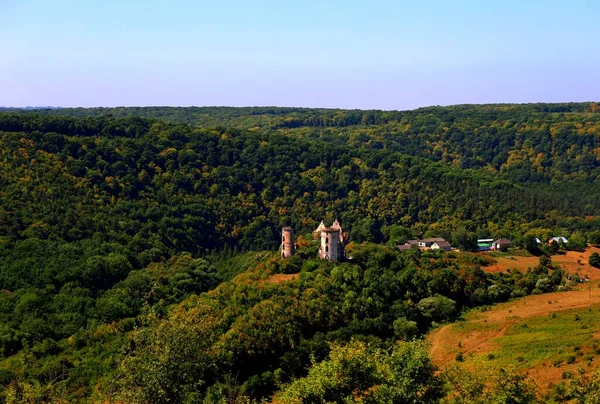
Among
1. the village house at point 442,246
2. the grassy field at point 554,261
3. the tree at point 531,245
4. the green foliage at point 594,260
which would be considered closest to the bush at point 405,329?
the grassy field at point 554,261

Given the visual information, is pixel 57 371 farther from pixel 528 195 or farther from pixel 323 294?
pixel 528 195

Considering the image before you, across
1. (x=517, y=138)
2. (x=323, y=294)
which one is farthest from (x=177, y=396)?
(x=517, y=138)

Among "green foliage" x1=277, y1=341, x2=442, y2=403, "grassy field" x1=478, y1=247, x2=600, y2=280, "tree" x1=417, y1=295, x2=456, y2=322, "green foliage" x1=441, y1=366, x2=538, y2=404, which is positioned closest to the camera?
"green foliage" x1=441, y1=366, x2=538, y2=404

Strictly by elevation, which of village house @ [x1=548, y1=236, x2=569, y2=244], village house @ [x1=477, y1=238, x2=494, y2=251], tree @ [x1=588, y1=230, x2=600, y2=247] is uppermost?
tree @ [x1=588, y1=230, x2=600, y2=247]

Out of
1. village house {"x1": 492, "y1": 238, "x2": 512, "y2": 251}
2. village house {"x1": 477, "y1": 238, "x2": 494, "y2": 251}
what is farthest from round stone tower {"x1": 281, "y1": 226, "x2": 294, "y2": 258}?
village house {"x1": 492, "y1": 238, "x2": 512, "y2": 251}

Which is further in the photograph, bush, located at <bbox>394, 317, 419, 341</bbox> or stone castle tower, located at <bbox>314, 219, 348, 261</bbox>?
stone castle tower, located at <bbox>314, 219, 348, 261</bbox>

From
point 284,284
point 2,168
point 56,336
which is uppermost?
point 2,168

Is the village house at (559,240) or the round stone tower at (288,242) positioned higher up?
the round stone tower at (288,242)

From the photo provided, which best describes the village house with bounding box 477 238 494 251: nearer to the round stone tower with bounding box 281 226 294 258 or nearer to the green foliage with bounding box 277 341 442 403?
the round stone tower with bounding box 281 226 294 258

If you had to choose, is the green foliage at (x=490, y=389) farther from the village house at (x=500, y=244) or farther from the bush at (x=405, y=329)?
the village house at (x=500, y=244)
